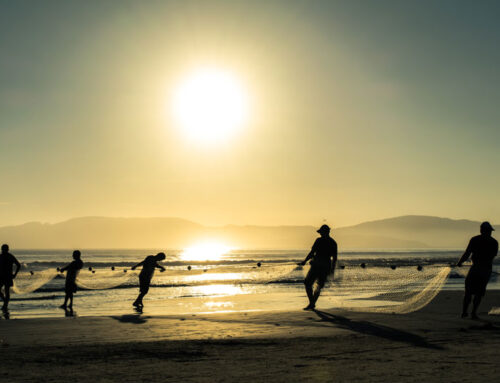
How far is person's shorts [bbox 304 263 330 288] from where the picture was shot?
1541cm

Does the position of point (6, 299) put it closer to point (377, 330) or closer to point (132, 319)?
point (132, 319)

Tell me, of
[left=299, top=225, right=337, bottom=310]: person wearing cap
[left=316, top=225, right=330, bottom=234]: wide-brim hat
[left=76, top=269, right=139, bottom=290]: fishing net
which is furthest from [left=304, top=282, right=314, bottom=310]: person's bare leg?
[left=76, top=269, right=139, bottom=290]: fishing net

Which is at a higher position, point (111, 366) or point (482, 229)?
point (482, 229)

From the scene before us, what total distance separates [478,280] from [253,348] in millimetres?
6990

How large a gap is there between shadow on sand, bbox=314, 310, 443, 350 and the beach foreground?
0.02m

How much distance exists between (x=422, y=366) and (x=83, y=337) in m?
6.42

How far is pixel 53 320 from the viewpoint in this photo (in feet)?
44.5

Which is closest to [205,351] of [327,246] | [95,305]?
[327,246]

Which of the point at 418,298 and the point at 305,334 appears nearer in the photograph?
the point at 305,334

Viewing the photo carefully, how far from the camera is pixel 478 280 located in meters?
13.2

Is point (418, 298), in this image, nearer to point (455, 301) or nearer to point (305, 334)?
point (455, 301)

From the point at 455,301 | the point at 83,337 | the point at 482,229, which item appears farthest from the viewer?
the point at 455,301

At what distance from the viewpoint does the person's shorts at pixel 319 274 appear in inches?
607

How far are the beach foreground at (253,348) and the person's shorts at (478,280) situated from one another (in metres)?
0.74
